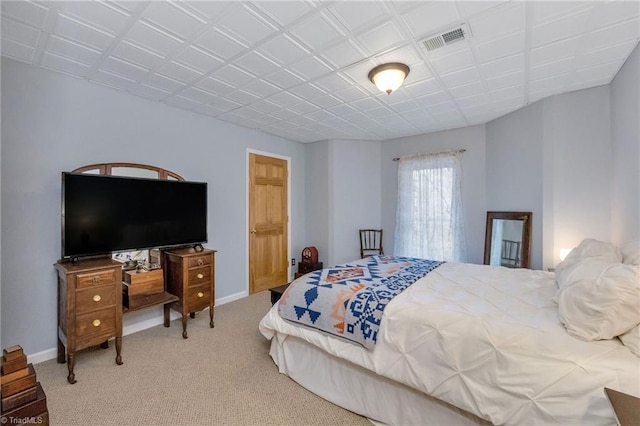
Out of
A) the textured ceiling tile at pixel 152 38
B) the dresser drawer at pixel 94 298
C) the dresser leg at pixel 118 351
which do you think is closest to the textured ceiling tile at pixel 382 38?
the textured ceiling tile at pixel 152 38

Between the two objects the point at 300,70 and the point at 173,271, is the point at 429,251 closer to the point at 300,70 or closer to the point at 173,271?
the point at 300,70

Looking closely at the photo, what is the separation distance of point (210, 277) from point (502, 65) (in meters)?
3.54

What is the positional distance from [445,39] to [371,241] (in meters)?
3.56

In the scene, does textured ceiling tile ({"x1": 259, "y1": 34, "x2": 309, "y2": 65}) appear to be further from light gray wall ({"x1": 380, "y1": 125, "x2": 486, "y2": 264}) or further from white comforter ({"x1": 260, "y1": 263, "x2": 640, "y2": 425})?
light gray wall ({"x1": 380, "y1": 125, "x2": 486, "y2": 264})

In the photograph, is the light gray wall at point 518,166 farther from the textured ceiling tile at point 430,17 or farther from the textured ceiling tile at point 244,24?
the textured ceiling tile at point 244,24

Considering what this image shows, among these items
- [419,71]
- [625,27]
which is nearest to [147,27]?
[419,71]

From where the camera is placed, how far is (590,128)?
291 centimetres

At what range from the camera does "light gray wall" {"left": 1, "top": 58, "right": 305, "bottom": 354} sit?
90.0 inches

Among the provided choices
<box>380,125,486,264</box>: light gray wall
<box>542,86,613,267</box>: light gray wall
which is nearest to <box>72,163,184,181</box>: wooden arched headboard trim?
<box>380,125,486,264</box>: light gray wall

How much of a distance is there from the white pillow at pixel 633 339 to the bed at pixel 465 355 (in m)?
0.01

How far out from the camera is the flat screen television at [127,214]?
2354mm

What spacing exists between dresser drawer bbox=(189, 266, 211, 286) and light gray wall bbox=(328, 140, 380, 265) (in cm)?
229

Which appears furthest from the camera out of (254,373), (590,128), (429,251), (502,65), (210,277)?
(429,251)

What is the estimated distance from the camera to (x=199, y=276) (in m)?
3.03
